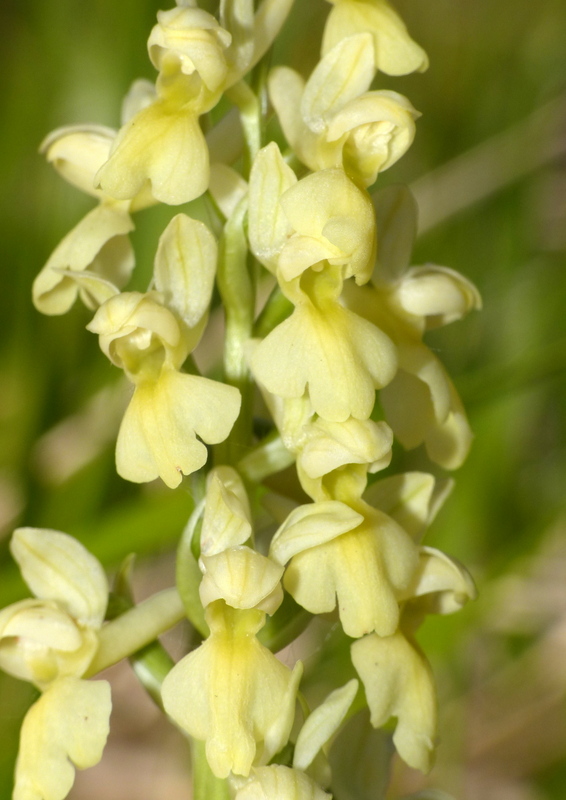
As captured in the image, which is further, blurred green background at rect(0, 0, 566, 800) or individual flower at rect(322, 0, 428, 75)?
blurred green background at rect(0, 0, 566, 800)

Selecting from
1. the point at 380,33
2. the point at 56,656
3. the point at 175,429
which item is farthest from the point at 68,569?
the point at 380,33

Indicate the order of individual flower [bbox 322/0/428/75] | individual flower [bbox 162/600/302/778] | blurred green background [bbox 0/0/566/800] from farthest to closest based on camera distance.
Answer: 1. blurred green background [bbox 0/0/566/800]
2. individual flower [bbox 322/0/428/75]
3. individual flower [bbox 162/600/302/778]

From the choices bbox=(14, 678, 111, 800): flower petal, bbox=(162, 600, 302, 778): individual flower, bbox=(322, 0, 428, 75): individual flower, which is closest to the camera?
bbox=(162, 600, 302, 778): individual flower

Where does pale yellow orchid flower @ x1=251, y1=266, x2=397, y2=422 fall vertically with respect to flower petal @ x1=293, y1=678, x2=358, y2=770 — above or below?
above

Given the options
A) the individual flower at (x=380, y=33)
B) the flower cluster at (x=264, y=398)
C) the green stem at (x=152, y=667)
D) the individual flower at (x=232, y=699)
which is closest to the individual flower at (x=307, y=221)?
the flower cluster at (x=264, y=398)

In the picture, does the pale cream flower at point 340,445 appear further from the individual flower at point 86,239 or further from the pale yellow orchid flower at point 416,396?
the individual flower at point 86,239

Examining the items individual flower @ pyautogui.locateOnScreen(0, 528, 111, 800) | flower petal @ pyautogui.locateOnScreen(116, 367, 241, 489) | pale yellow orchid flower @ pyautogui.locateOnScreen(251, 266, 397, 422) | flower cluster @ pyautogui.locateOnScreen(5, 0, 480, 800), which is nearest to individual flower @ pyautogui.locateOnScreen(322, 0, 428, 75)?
flower cluster @ pyautogui.locateOnScreen(5, 0, 480, 800)

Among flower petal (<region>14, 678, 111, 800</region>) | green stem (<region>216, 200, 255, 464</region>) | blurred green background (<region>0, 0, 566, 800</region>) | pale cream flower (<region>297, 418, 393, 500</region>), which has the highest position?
green stem (<region>216, 200, 255, 464</region>)

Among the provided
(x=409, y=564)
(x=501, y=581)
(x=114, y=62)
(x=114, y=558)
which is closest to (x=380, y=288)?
(x=409, y=564)

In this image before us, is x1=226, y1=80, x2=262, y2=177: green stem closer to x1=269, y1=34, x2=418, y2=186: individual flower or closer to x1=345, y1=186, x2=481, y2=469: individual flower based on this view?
x1=269, y1=34, x2=418, y2=186: individual flower
